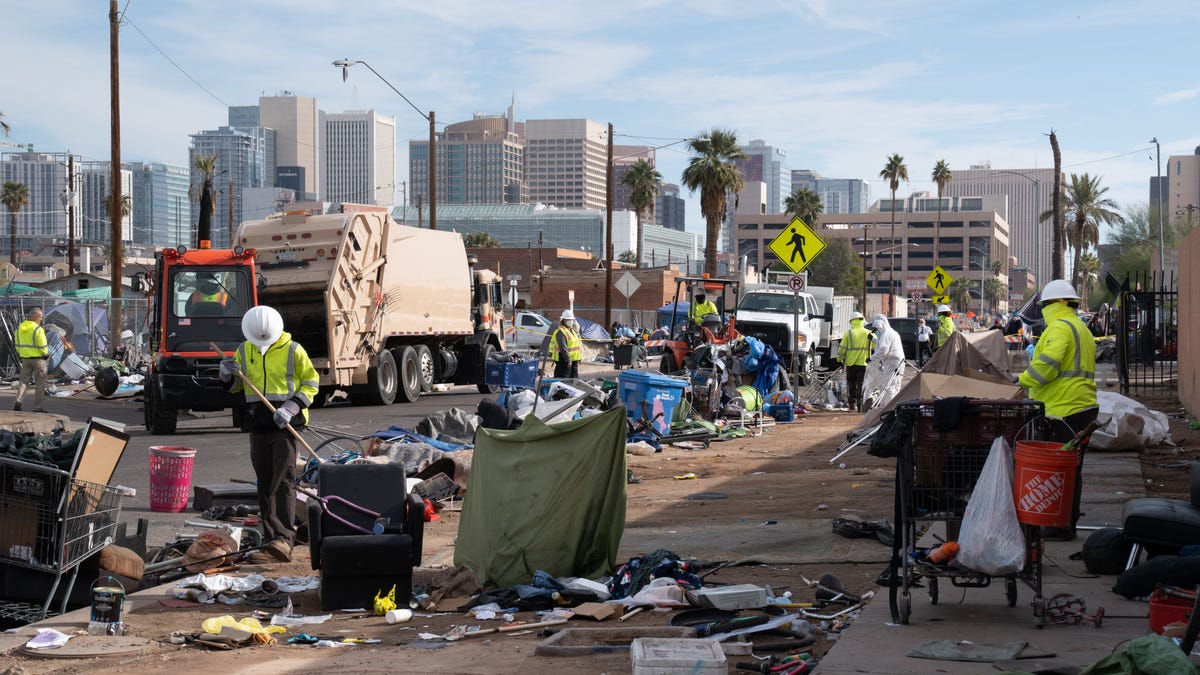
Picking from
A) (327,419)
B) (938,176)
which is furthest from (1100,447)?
(938,176)

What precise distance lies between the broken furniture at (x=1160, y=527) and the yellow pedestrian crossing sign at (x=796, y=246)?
42.2ft

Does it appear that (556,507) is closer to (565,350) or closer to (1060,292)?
(1060,292)

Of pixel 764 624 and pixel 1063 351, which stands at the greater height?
pixel 1063 351

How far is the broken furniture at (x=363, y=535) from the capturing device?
8266mm

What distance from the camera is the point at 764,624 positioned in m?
7.18

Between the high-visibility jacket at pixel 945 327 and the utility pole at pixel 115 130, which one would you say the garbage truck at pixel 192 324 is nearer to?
the utility pole at pixel 115 130

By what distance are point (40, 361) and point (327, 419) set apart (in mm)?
5515

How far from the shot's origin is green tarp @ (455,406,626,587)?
8789 mm

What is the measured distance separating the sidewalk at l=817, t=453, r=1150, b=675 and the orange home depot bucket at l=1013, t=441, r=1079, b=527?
593mm

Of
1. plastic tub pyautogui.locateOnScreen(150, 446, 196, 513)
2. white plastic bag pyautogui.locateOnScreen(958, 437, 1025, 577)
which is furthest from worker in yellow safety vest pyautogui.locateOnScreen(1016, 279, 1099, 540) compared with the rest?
plastic tub pyautogui.locateOnScreen(150, 446, 196, 513)

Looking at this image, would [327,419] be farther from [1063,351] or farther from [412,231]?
[1063,351]

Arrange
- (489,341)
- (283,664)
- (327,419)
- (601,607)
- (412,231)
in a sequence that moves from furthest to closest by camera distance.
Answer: (489,341) → (412,231) → (327,419) → (601,607) → (283,664)

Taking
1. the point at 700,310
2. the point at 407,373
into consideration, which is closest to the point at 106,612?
the point at 407,373

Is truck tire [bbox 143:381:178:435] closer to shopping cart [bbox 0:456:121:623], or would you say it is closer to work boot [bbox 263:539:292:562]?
work boot [bbox 263:539:292:562]
